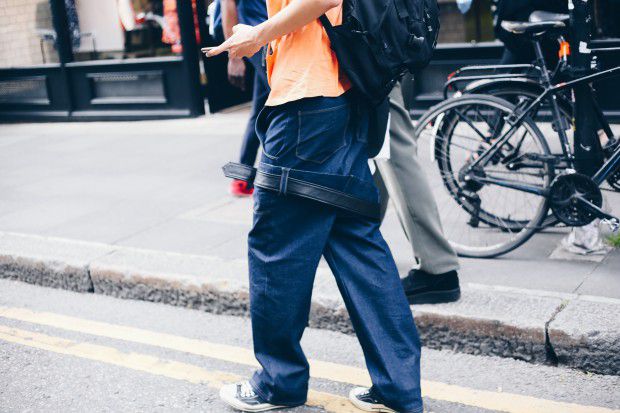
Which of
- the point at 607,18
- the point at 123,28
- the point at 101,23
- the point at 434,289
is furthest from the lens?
the point at 101,23

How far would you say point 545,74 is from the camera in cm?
405

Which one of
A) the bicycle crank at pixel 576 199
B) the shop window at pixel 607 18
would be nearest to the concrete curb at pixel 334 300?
the bicycle crank at pixel 576 199

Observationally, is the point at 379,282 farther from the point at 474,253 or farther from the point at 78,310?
the point at 78,310

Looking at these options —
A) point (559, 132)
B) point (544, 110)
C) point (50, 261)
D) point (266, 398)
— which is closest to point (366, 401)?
point (266, 398)

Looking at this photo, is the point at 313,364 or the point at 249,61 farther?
the point at 249,61

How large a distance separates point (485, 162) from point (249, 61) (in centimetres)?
177

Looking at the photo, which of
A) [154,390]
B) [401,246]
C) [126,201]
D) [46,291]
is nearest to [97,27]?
[126,201]

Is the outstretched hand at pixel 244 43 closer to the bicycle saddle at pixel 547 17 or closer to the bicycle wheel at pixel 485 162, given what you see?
the bicycle wheel at pixel 485 162

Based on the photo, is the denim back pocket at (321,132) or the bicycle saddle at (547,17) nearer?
the denim back pocket at (321,132)

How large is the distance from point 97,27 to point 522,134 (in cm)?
708

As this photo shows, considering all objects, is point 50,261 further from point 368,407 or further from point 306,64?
point 306,64

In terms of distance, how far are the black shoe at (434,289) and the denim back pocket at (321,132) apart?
1.00 meters

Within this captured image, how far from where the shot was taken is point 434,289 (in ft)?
12.2

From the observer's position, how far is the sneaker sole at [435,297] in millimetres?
3695
